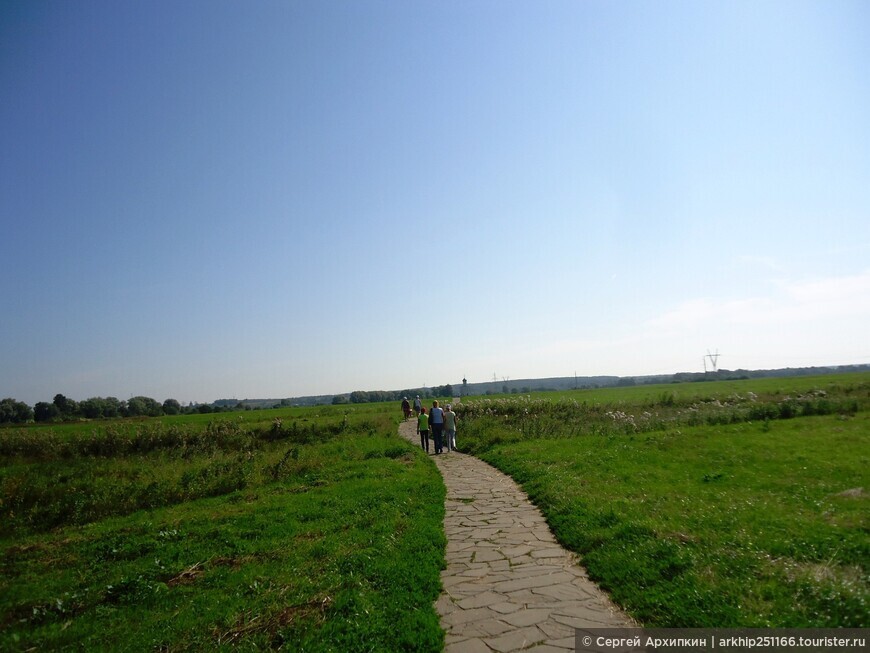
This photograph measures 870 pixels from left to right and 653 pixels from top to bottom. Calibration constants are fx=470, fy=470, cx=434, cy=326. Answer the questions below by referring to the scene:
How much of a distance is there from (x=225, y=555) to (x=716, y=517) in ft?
26.9

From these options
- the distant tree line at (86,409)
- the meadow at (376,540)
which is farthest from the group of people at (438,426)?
the distant tree line at (86,409)

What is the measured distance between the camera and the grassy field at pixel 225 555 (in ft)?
16.7

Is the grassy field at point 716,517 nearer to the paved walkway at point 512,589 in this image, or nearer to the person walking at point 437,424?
the paved walkway at point 512,589

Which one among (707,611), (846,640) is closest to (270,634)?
(707,611)

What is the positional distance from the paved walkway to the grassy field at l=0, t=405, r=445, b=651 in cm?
28

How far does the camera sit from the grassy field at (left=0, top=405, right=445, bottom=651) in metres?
5.08

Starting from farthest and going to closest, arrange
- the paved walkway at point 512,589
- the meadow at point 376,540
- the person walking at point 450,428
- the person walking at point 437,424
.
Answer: the person walking at point 450,428 → the person walking at point 437,424 → the meadow at point 376,540 → the paved walkway at point 512,589

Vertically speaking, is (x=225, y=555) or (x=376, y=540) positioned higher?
(x=376, y=540)

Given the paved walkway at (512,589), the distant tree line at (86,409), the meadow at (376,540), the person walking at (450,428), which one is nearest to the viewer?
the paved walkway at (512,589)

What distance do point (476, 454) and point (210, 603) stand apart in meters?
13.8

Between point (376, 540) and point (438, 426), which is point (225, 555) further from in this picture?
point (438, 426)

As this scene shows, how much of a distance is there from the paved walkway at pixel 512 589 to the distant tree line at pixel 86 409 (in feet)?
278

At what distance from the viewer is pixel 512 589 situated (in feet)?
19.2

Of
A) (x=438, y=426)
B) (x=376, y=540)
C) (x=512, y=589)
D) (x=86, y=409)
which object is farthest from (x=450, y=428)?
(x=86, y=409)
